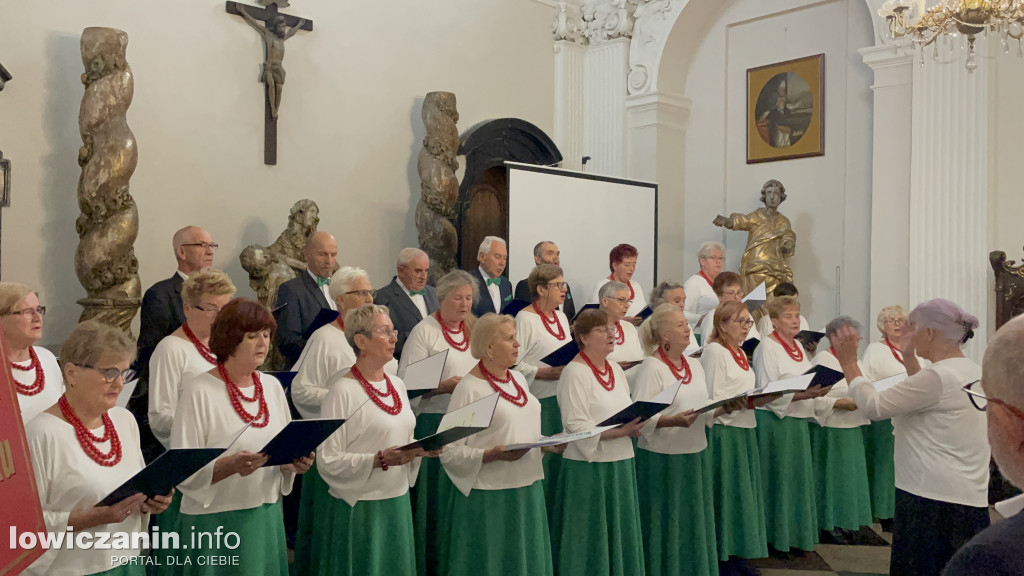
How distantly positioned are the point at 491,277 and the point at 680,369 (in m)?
2.17

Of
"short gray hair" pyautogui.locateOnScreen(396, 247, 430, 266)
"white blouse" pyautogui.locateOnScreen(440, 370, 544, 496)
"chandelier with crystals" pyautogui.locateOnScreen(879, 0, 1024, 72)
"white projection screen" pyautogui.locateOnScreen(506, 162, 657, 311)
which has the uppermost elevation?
"chandelier with crystals" pyautogui.locateOnScreen(879, 0, 1024, 72)

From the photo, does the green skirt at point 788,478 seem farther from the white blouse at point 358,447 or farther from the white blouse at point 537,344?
the white blouse at point 358,447

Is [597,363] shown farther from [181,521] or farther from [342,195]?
[342,195]

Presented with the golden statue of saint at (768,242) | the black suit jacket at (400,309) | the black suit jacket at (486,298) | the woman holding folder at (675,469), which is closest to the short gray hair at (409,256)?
the black suit jacket at (400,309)

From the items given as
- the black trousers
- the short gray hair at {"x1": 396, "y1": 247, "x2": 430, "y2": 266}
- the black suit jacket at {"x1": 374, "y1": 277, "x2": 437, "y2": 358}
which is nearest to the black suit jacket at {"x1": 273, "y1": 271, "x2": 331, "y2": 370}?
the black suit jacket at {"x1": 374, "y1": 277, "x2": 437, "y2": 358}

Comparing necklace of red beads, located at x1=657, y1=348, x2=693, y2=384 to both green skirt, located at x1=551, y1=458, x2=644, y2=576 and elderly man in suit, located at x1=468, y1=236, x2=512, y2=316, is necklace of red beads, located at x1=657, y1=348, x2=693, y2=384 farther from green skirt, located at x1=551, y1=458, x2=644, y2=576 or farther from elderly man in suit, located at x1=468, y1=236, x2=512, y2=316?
elderly man in suit, located at x1=468, y1=236, x2=512, y2=316

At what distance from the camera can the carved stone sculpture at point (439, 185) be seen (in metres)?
8.02

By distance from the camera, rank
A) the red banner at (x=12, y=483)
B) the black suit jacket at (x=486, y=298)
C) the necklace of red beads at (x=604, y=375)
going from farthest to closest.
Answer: the black suit jacket at (x=486, y=298) < the necklace of red beads at (x=604, y=375) < the red banner at (x=12, y=483)

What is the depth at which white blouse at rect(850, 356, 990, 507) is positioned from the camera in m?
3.62

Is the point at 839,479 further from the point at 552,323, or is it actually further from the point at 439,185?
the point at 439,185

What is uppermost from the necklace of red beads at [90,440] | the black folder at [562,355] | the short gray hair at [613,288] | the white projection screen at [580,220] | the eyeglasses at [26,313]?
the white projection screen at [580,220]

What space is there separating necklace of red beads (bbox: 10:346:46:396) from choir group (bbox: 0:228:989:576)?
0.06 ft

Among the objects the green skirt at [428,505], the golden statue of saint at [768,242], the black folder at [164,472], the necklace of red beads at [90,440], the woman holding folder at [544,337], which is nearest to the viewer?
the black folder at [164,472]

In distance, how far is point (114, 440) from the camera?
8.83 ft
